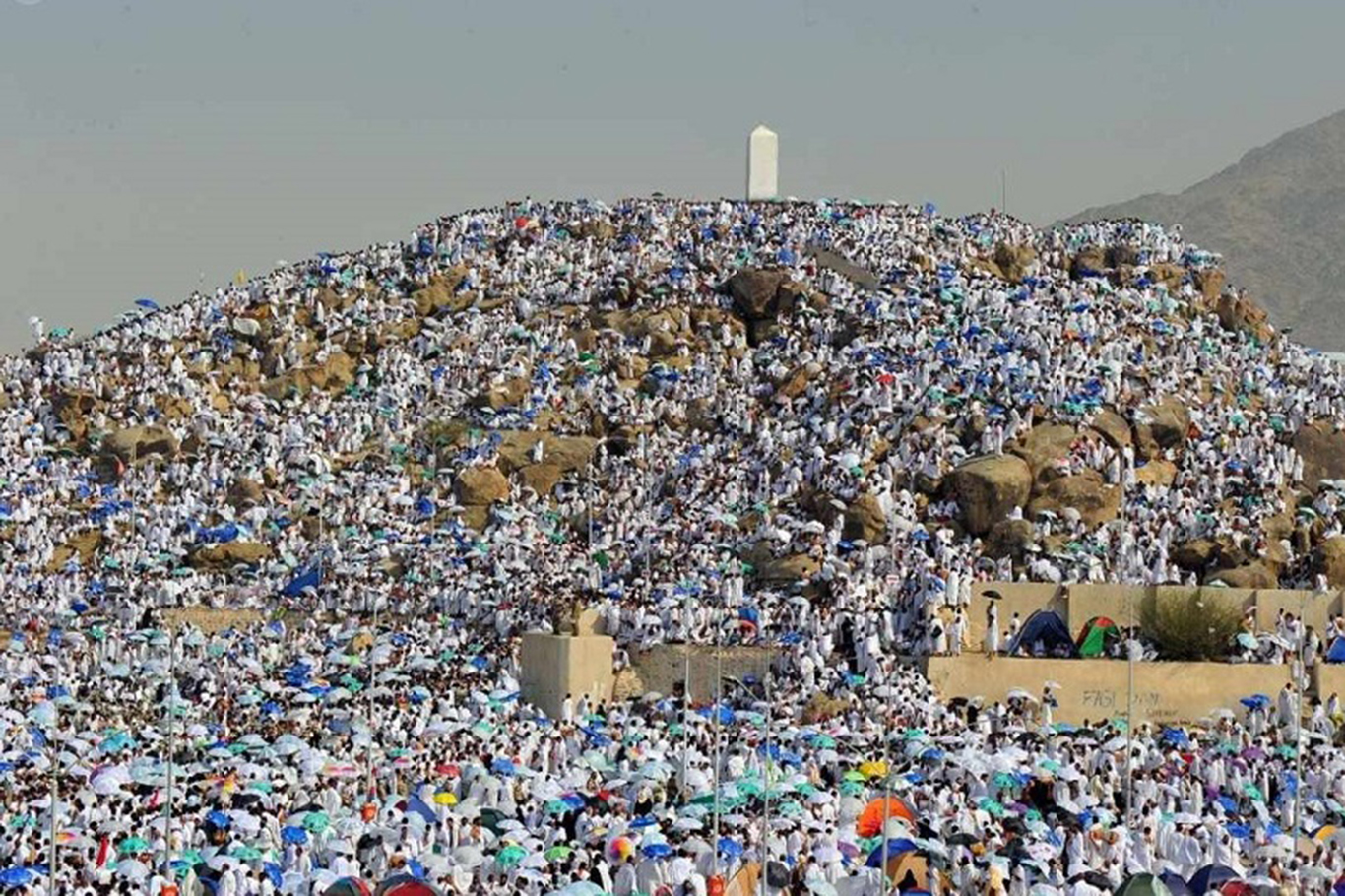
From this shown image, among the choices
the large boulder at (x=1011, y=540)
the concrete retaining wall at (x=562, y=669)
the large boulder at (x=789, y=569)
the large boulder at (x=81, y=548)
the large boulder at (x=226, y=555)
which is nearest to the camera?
the concrete retaining wall at (x=562, y=669)

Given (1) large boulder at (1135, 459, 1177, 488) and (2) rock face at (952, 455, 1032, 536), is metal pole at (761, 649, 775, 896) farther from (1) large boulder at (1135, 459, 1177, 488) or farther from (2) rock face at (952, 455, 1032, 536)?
(1) large boulder at (1135, 459, 1177, 488)

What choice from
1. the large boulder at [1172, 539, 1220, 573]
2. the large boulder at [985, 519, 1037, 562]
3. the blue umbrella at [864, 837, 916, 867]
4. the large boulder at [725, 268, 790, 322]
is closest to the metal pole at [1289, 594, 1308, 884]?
the large boulder at [1172, 539, 1220, 573]

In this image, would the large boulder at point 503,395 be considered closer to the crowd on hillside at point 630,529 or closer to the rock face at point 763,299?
the crowd on hillside at point 630,529

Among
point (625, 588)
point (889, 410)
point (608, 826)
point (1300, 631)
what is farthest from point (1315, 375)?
point (608, 826)

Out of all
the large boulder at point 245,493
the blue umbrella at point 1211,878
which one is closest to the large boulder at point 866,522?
the large boulder at point 245,493

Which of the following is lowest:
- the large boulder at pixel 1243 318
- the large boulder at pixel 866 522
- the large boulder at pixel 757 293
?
Answer: the large boulder at pixel 866 522

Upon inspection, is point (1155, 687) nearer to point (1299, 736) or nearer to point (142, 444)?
point (1299, 736)
